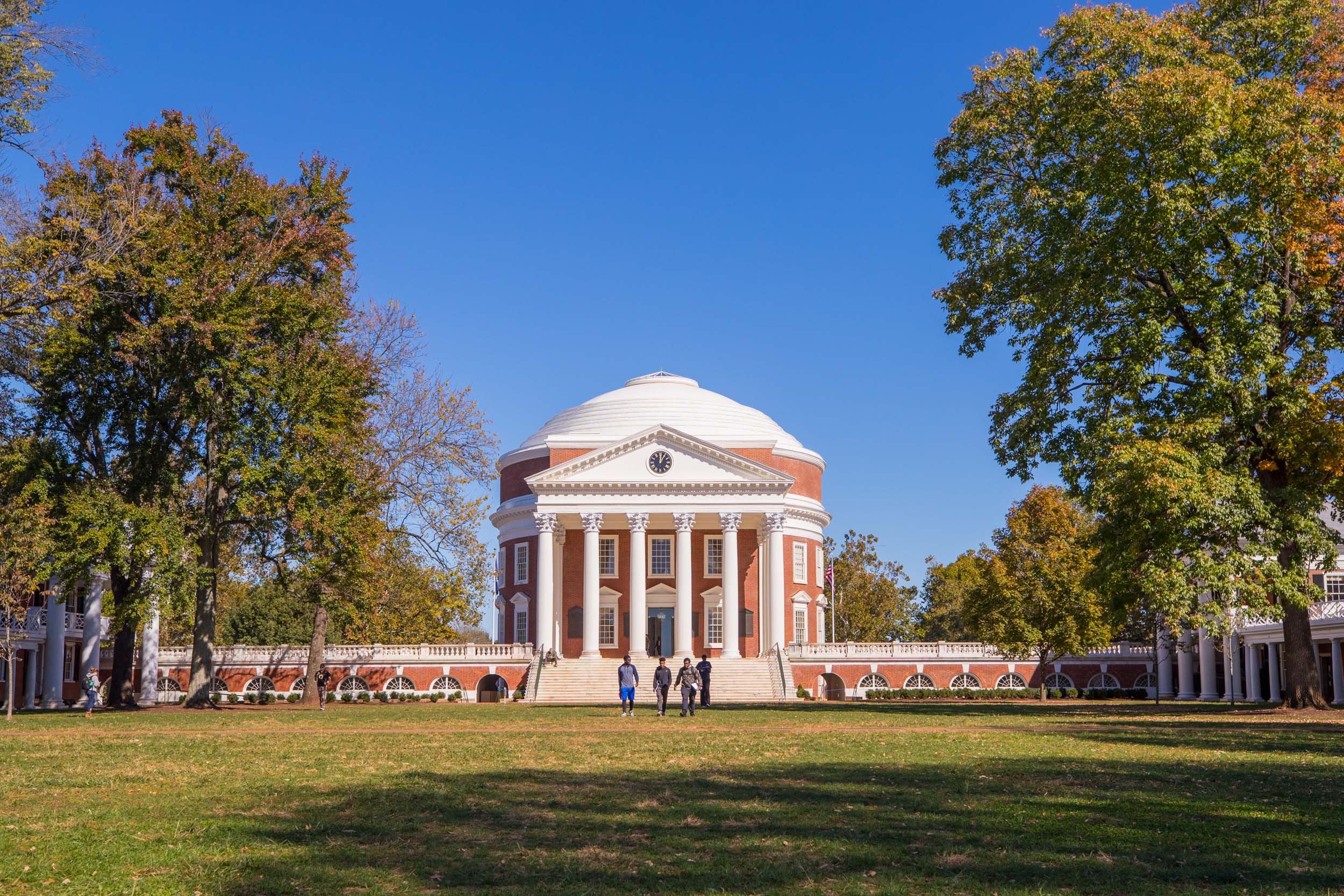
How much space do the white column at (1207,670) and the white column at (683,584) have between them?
24730mm

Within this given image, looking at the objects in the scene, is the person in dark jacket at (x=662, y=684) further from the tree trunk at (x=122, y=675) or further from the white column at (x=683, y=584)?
the white column at (x=683, y=584)

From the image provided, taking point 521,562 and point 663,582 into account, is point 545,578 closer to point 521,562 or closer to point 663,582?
point 663,582

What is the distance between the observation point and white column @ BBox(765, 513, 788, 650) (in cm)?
6334

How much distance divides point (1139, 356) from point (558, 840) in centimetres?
2419

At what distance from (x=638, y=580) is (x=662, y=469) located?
5753 millimetres

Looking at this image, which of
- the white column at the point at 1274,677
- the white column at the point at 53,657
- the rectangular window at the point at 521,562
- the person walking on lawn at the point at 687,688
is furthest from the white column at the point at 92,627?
the white column at the point at 1274,677

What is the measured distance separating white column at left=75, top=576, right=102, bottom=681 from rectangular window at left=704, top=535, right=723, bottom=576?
3131 cm

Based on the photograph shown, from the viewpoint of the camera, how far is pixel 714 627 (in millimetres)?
69188

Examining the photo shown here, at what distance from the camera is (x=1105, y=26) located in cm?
3200

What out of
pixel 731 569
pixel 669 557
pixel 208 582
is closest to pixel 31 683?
pixel 208 582

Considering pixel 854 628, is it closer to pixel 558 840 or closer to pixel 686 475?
pixel 686 475

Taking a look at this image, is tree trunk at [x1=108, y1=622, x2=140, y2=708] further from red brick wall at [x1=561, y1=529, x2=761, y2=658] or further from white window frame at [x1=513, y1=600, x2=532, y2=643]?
white window frame at [x1=513, y1=600, x2=532, y2=643]

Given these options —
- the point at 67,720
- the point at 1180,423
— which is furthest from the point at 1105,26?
the point at 67,720

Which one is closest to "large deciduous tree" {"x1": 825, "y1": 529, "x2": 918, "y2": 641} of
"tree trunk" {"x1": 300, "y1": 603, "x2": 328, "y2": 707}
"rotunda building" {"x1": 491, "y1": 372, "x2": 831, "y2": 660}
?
"rotunda building" {"x1": 491, "y1": 372, "x2": 831, "y2": 660}
